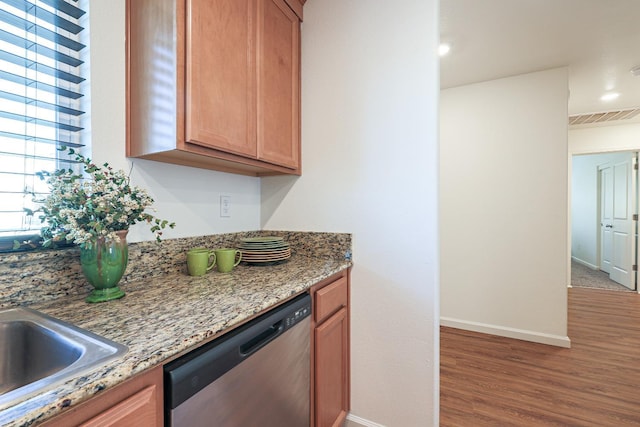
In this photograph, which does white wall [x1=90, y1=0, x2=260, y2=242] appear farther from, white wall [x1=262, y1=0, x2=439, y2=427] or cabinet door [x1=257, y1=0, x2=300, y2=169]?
white wall [x1=262, y1=0, x2=439, y2=427]

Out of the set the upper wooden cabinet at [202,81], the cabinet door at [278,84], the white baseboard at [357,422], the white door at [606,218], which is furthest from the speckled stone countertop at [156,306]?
the white door at [606,218]

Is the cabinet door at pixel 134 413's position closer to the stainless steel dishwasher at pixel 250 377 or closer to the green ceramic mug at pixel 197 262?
the stainless steel dishwasher at pixel 250 377

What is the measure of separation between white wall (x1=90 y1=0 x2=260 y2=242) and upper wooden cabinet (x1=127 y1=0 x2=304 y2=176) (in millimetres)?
40

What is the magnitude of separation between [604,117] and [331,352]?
476 cm

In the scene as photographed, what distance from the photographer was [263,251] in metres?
1.46

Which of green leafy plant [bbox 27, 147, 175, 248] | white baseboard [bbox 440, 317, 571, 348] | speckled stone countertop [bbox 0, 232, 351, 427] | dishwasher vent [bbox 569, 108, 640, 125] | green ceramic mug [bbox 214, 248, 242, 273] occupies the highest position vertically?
dishwasher vent [bbox 569, 108, 640, 125]

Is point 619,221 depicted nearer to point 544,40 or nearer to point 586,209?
point 586,209

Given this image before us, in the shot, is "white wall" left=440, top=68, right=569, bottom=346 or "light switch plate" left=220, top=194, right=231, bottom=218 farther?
"white wall" left=440, top=68, right=569, bottom=346

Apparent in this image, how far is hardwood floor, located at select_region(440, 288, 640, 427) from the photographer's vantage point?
1.66m

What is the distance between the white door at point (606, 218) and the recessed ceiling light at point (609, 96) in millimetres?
2308

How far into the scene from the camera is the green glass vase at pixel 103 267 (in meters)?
0.90

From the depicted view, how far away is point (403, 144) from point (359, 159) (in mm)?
244

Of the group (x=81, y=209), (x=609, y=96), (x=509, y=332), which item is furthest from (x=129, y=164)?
(x=609, y=96)

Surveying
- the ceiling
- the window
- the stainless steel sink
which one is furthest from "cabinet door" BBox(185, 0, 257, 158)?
the ceiling
